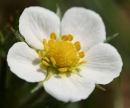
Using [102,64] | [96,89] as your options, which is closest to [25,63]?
[102,64]

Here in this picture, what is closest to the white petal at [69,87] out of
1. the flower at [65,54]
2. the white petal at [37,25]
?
the flower at [65,54]

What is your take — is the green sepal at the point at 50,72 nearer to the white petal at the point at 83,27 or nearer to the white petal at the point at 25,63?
the white petal at the point at 25,63

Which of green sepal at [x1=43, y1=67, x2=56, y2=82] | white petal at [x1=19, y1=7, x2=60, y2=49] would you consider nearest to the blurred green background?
white petal at [x1=19, y1=7, x2=60, y2=49]

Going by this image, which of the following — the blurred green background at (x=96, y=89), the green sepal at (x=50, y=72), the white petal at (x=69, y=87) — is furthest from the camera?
the blurred green background at (x=96, y=89)

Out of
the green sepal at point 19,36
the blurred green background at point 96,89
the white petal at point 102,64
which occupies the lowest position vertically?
the blurred green background at point 96,89

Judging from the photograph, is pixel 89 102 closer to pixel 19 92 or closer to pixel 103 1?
pixel 19 92

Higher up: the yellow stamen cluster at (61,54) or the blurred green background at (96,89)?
the yellow stamen cluster at (61,54)

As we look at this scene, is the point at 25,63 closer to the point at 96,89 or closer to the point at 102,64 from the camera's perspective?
the point at 102,64

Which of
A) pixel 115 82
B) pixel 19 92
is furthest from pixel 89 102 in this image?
pixel 19 92
